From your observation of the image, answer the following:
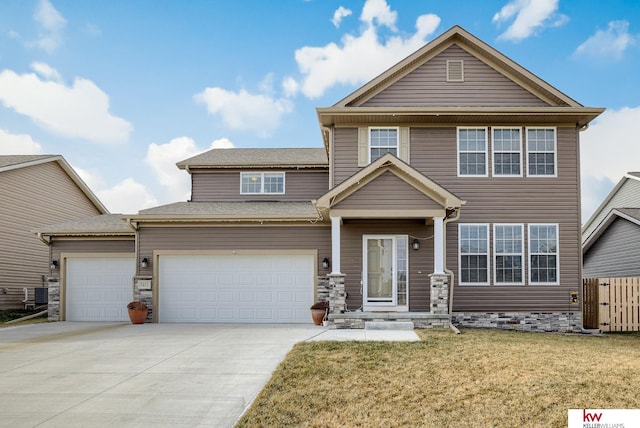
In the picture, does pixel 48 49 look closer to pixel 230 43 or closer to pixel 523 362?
pixel 230 43

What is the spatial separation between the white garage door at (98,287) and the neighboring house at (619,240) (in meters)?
17.2

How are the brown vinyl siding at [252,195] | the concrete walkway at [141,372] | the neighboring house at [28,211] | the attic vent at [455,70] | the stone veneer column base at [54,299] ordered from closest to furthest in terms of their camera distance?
the concrete walkway at [141,372] < the attic vent at [455,70] < the stone veneer column base at [54,299] < the brown vinyl siding at [252,195] < the neighboring house at [28,211]

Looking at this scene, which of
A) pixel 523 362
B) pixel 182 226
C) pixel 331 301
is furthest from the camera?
pixel 182 226

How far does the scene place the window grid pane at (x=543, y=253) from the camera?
15391 mm

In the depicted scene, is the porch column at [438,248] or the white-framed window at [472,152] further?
the white-framed window at [472,152]

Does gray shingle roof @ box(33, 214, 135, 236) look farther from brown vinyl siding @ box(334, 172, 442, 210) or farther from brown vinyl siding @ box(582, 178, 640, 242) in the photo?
brown vinyl siding @ box(582, 178, 640, 242)

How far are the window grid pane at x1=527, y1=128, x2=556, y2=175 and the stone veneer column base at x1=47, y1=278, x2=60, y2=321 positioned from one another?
47.5ft

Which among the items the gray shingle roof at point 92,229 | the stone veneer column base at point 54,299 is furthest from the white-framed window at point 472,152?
the stone veneer column base at point 54,299

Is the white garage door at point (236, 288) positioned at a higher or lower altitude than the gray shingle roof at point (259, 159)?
lower

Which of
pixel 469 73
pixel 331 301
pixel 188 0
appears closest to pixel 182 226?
pixel 331 301

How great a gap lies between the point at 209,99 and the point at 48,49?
203 inches

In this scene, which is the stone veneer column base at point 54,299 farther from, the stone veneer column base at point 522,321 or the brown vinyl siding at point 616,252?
the brown vinyl siding at point 616,252

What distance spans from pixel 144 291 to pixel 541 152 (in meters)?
12.0

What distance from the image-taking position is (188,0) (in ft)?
53.1
